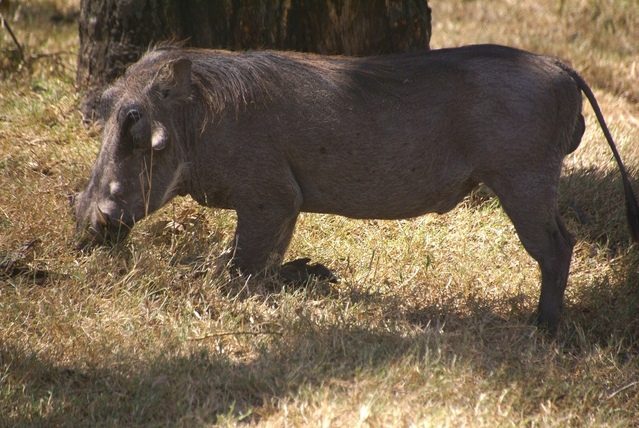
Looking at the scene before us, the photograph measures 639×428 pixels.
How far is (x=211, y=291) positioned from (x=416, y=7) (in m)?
2.37

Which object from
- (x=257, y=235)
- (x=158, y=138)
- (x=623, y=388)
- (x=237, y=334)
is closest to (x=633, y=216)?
(x=623, y=388)

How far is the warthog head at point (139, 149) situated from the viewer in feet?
14.0

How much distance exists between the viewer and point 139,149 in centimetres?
429

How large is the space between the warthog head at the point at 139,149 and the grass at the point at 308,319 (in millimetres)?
219

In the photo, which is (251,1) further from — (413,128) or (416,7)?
(413,128)

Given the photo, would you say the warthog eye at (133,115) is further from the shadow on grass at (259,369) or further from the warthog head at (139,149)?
the shadow on grass at (259,369)

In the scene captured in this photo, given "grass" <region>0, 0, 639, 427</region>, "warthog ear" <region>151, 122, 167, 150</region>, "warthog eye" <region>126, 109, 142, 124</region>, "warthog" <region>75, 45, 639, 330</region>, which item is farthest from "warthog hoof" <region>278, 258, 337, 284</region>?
"warthog eye" <region>126, 109, 142, 124</region>

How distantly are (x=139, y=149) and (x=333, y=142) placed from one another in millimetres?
814

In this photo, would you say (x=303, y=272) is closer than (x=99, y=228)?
No

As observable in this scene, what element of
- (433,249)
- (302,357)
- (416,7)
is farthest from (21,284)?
(416,7)

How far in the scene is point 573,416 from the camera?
3.62 m

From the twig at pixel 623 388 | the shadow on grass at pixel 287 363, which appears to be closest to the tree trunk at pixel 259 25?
the shadow on grass at pixel 287 363

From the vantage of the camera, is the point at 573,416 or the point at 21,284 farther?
the point at 21,284

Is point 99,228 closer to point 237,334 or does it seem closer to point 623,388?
point 237,334
